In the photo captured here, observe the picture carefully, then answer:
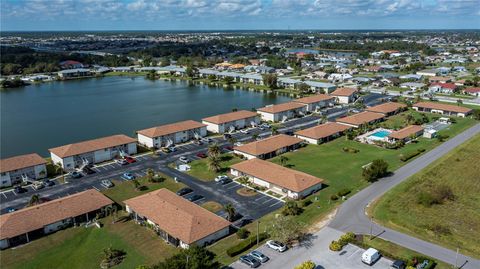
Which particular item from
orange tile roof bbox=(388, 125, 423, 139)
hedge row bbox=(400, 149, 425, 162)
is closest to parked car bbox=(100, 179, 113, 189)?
hedge row bbox=(400, 149, 425, 162)

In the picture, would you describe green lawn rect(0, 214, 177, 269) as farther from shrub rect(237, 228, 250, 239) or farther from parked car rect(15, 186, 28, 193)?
parked car rect(15, 186, 28, 193)

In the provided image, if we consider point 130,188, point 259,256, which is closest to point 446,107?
point 259,256

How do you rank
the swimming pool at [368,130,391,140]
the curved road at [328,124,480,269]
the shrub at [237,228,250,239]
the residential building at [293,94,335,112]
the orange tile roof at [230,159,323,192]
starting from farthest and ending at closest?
1. the residential building at [293,94,335,112]
2. the swimming pool at [368,130,391,140]
3. the orange tile roof at [230,159,323,192]
4. the shrub at [237,228,250,239]
5. the curved road at [328,124,480,269]

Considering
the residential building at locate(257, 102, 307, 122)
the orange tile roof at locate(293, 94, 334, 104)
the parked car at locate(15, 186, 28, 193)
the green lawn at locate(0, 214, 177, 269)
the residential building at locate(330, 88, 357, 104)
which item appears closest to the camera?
the green lawn at locate(0, 214, 177, 269)

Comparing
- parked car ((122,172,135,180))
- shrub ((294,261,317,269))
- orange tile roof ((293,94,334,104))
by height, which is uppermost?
orange tile roof ((293,94,334,104))

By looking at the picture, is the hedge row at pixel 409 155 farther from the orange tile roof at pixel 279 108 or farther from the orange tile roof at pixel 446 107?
the orange tile roof at pixel 446 107

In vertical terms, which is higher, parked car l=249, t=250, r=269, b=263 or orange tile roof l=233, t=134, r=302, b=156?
orange tile roof l=233, t=134, r=302, b=156

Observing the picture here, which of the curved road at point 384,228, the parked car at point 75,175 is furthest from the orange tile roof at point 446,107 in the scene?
the parked car at point 75,175

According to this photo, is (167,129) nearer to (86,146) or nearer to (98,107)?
→ (86,146)

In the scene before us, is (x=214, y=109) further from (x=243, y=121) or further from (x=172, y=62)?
(x=172, y=62)
